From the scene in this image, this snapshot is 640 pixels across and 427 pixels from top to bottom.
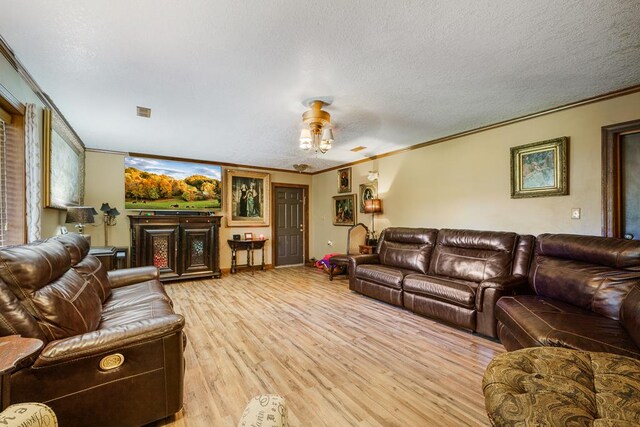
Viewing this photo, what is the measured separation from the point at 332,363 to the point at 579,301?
2059 millimetres

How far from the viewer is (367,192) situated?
18.4 ft

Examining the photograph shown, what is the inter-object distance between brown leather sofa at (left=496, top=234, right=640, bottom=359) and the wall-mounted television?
519cm

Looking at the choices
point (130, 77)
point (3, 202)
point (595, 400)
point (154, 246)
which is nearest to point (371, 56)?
point (130, 77)

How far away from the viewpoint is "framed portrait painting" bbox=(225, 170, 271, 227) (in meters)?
6.02

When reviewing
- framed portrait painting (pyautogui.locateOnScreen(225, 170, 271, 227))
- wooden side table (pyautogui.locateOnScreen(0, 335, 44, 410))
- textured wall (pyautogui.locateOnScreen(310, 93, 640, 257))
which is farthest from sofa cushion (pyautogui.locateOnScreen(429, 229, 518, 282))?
framed portrait painting (pyautogui.locateOnScreen(225, 170, 271, 227))

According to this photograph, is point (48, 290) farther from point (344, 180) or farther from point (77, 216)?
point (344, 180)

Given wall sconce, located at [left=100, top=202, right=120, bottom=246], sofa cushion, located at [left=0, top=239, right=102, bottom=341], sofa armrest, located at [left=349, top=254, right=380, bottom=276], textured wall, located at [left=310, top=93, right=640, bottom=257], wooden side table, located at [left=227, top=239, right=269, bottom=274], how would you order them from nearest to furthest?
sofa cushion, located at [left=0, top=239, right=102, bottom=341] < textured wall, located at [left=310, top=93, right=640, bottom=257] < sofa armrest, located at [left=349, top=254, right=380, bottom=276] < wall sconce, located at [left=100, top=202, right=120, bottom=246] < wooden side table, located at [left=227, top=239, right=269, bottom=274]

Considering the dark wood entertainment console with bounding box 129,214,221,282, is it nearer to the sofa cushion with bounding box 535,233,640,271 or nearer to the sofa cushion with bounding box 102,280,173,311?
the sofa cushion with bounding box 102,280,173,311

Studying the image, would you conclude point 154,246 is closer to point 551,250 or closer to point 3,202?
point 3,202

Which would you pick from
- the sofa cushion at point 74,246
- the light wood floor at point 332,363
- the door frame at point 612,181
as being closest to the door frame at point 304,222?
the light wood floor at point 332,363

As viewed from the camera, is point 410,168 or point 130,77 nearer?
point 130,77

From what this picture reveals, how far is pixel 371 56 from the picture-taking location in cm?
207

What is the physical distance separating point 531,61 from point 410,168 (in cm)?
265

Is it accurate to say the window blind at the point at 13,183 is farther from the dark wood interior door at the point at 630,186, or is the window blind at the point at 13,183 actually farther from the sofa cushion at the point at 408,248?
the dark wood interior door at the point at 630,186
